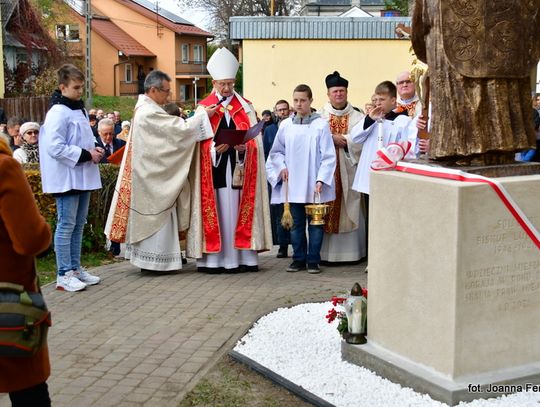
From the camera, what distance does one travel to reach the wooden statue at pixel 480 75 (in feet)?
15.8

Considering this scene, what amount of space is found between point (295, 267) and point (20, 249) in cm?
541

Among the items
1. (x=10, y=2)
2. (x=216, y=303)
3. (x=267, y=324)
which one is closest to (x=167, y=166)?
(x=216, y=303)

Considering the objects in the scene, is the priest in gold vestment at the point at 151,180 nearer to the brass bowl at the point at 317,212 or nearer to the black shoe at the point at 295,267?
the black shoe at the point at 295,267

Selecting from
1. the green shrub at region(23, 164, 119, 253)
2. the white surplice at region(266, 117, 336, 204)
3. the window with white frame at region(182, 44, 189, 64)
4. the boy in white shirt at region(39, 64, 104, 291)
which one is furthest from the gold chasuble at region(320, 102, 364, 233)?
the window with white frame at region(182, 44, 189, 64)

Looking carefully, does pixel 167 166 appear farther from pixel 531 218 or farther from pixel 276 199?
pixel 531 218

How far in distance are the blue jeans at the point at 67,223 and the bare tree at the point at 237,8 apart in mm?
38315

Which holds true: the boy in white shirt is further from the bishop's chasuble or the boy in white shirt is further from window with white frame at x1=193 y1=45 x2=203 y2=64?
window with white frame at x1=193 y1=45 x2=203 y2=64

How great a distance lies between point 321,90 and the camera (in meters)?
24.6

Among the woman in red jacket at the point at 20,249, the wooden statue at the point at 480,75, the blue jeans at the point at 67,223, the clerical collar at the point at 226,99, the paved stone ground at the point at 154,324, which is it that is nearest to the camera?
the woman in red jacket at the point at 20,249

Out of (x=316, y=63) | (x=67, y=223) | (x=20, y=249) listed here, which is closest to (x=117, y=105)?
(x=316, y=63)

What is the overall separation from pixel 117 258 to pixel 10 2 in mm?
31637

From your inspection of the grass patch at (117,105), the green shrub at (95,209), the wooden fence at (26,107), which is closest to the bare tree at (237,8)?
the grass patch at (117,105)

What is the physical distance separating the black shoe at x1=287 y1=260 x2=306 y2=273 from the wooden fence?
75.8 feet

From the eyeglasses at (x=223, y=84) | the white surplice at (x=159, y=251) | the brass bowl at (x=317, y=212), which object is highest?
the eyeglasses at (x=223, y=84)
